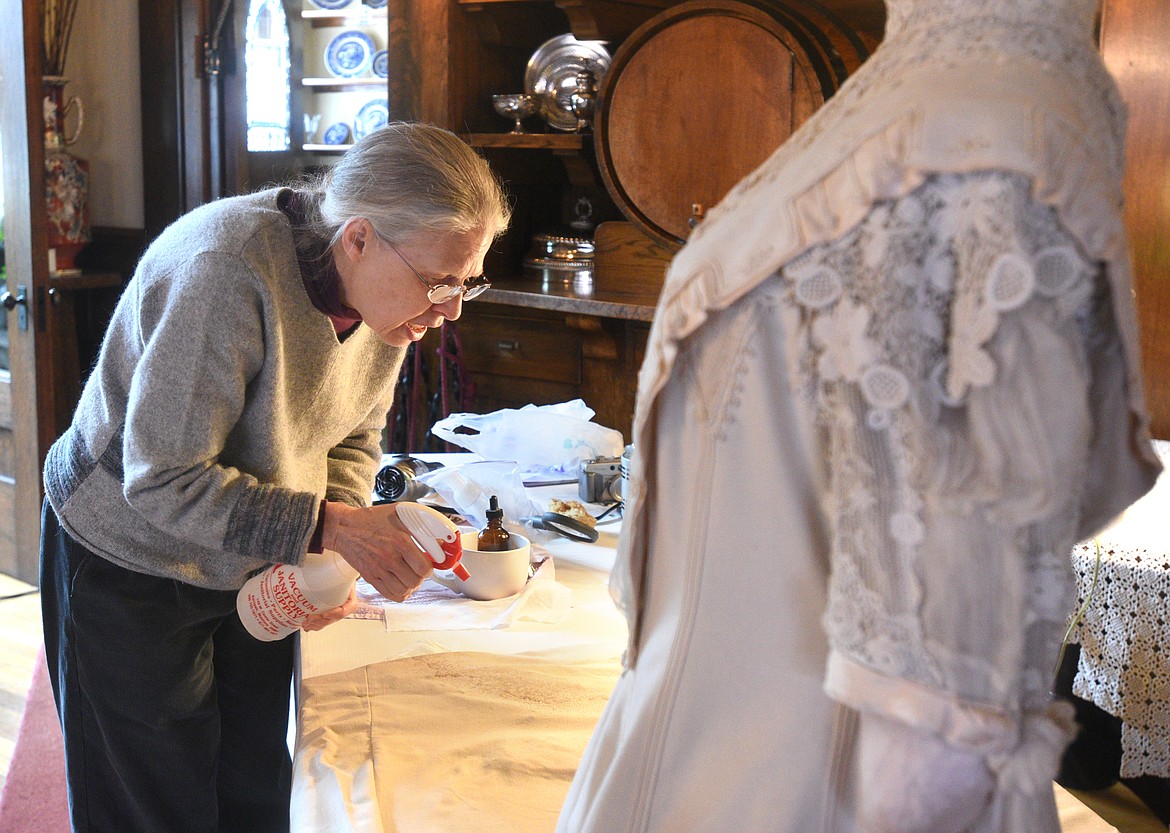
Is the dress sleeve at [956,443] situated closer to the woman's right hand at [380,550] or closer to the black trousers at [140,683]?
the woman's right hand at [380,550]

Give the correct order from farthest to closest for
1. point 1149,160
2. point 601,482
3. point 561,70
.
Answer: point 561,70 → point 1149,160 → point 601,482

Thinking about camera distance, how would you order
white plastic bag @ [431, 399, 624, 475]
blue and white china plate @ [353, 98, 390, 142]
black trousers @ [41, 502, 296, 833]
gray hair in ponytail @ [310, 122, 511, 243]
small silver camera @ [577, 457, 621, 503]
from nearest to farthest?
gray hair in ponytail @ [310, 122, 511, 243], black trousers @ [41, 502, 296, 833], small silver camera @ [577, 457, 621, 503], white plastic bag @ [431, 399, 624, 475], blue and white china plate @ [353, 98, 390, 142]

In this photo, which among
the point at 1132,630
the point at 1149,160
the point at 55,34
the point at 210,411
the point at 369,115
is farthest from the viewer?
the point at 369,115

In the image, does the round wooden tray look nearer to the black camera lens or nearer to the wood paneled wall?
the wood paneled wall

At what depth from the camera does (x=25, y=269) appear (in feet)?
11.1

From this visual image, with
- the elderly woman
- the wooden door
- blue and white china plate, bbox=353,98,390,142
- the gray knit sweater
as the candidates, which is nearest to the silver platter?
the wooden door

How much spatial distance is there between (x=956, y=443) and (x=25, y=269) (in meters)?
3.38

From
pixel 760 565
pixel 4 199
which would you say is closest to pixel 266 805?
pixel 760 565

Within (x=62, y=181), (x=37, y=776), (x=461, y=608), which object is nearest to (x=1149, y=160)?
(x=461, y=608)

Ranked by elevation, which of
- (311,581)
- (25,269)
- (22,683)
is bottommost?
(22,683)

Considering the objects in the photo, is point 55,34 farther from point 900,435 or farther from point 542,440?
point 900,435

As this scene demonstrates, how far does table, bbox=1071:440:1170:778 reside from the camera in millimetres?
1884

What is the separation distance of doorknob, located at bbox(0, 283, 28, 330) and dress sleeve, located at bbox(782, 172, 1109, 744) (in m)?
3.30

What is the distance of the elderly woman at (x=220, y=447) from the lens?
129cm
